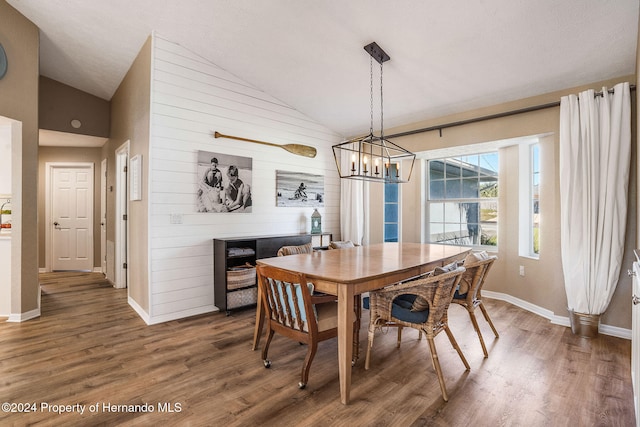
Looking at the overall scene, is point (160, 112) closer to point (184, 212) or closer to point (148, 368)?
point (184, 212)

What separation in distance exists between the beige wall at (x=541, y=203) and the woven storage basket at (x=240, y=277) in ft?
9.61

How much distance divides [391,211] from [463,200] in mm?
1142

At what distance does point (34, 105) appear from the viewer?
3.54 meters

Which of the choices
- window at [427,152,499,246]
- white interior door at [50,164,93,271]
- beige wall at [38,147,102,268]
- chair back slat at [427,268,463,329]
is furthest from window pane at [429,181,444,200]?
white interior door at [50,164,93,271]

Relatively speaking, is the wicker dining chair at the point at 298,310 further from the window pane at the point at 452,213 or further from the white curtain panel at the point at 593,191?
the window pane at the point at 452,213

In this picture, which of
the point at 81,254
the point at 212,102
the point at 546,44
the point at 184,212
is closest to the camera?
the point at 546,44

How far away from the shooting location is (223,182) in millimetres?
3994

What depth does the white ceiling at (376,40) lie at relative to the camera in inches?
102

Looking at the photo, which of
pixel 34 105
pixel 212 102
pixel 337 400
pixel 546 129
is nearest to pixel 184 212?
pixel 212 102

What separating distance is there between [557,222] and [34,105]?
19.6ft

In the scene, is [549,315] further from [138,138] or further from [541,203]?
[138,138]

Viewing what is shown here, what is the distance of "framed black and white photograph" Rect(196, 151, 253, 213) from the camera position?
12.4 feet

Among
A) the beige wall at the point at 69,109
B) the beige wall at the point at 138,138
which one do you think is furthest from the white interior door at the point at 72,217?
the beige wall at the point at 138,138

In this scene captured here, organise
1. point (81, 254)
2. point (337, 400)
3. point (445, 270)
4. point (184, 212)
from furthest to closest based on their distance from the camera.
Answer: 1. point (81, 254)
2. point (184, 212)
3. point (445, 270)
4. point (337, 400)
